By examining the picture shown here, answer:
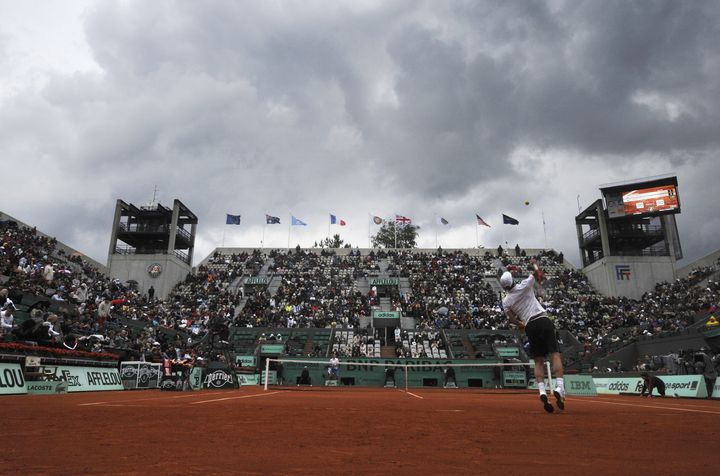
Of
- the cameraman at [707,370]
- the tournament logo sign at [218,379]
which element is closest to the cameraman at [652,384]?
the cameraman at [707,370]

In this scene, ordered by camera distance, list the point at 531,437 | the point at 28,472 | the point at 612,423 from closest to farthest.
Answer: the point at 28,472, the point at 531,437, the point at 612,423

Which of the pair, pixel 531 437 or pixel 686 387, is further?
pixel 686 387

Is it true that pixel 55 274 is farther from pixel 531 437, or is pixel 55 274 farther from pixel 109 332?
pixel 531 437

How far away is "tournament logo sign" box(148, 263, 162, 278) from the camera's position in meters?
46.5

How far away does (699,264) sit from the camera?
41656mm

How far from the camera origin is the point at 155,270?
4662 cm

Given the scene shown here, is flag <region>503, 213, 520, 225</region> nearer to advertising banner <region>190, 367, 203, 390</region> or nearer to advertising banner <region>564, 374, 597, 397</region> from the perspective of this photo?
advertising banner <region>564, 374, 597, 397</region>

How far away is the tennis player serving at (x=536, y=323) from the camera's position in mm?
7719

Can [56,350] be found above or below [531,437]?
above

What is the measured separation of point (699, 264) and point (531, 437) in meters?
46.1

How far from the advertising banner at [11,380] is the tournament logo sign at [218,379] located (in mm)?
7515

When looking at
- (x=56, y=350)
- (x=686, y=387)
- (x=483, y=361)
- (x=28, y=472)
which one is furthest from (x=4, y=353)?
(x=483, y=361)

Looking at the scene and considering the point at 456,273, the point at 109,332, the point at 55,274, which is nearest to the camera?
the point at 109,332

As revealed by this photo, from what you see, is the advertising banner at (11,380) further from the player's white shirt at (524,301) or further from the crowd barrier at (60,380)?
the player's white shirt at (524,301)
